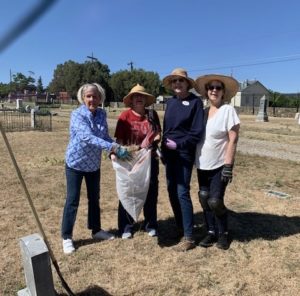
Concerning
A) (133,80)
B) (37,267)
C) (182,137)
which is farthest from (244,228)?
(133,80)

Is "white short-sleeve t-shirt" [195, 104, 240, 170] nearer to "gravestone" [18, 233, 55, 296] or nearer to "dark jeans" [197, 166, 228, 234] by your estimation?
"dark jeans" [197, 166, 228, 234]

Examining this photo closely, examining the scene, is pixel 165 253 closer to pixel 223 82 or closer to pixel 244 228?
pixel 244 228

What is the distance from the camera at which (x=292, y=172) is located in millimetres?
8727

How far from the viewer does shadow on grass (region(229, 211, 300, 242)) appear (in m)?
4.83

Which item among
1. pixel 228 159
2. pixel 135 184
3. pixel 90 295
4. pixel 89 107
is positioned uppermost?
pixel 89 107

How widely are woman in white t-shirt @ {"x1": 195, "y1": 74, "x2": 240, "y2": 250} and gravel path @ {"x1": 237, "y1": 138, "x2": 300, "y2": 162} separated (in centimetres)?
676

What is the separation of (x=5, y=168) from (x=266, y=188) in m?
5.21

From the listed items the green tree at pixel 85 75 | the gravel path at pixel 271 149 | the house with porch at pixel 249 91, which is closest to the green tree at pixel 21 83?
the green tree at pixel 85 75

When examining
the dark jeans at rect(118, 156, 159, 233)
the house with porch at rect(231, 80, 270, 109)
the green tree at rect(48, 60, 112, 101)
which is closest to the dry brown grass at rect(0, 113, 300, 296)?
the dark jeans at rect(118, 156, 159, 233)

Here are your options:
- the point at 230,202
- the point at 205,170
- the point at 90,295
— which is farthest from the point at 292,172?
the point at 90,295

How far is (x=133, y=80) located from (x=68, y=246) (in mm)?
66621

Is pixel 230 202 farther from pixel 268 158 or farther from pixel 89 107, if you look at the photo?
pixel 268 158

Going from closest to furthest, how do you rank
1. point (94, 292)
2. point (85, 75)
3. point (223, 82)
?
point (94, 292) < point (223, 82) < point (85, 75)

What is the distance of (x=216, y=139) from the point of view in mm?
4211
